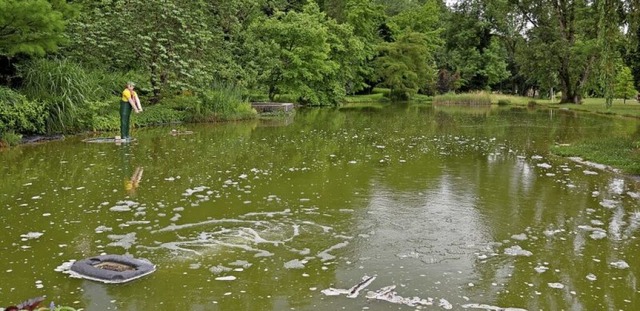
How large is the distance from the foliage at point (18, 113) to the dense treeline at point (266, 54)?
0.04m

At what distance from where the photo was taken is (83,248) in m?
5.95

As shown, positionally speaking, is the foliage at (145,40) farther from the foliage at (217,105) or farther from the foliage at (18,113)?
the foliage at (18,113)

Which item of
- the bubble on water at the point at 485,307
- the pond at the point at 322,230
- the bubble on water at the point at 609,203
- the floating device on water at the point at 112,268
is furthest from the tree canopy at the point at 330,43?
the floating device on water at the point at 112,268

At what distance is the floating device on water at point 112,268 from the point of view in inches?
197

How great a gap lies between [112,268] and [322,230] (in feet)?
8.36

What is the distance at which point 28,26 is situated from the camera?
14.7 metres

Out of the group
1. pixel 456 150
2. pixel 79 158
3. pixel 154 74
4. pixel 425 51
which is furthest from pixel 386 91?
pixel 79 158

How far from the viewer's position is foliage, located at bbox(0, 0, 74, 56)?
13754mm

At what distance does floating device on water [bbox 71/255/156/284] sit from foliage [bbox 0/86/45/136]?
11.0m

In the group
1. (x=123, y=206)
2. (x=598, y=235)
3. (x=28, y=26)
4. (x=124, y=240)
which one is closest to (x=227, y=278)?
(x=124, y=240)

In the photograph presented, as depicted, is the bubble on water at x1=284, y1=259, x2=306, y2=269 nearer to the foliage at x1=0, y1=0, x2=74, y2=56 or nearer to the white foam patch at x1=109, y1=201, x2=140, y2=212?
the white foam patch at x1=109, y1=201, x2=140, y2=212

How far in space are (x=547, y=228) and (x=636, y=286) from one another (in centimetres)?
197

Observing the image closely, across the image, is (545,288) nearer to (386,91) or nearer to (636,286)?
(636,286)

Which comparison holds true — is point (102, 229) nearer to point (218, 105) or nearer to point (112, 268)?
point (112, 268)
